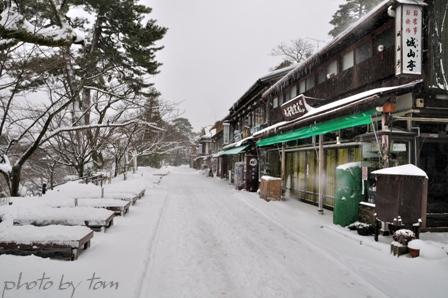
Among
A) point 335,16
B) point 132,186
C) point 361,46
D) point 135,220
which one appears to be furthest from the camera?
point 335,16

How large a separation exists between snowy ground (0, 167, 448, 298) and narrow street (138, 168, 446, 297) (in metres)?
0.02

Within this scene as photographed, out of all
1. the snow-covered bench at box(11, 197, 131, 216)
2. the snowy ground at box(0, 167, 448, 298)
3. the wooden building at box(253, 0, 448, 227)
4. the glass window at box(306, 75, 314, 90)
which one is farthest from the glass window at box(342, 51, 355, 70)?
the snow-covered bench at box(11, 197, 131, 216)

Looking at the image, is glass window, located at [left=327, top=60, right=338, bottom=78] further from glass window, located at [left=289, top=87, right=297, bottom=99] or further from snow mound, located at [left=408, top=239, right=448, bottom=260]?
snow mound, located at [left=408, top=239, right=448, bottom=260]

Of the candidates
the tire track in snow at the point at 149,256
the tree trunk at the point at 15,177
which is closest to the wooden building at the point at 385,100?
the tire track in snow at the point at 149,256

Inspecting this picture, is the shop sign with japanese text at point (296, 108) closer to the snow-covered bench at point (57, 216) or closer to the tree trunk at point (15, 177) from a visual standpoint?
the snow-covered bench at point (57, 216)

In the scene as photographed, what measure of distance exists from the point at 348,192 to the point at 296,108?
587 cm

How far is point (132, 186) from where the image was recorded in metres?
15.3

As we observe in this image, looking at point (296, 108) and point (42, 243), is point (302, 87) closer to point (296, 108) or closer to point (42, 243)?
point (296, 108)

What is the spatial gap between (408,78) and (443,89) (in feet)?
2.79

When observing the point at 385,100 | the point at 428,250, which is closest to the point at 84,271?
the point at 428,250

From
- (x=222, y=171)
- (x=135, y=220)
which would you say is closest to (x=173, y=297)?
(x=135, y=220)

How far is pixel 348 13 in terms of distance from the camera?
3591 cm

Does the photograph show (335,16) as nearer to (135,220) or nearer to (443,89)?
(443,89)

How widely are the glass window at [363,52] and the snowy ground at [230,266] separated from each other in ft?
19.1
